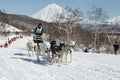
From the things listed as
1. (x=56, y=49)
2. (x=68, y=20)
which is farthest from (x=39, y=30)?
(x=68, y=20)

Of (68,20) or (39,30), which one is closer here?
(39,30)

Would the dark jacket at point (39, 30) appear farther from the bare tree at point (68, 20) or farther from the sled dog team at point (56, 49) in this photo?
the bare tree at point (68, 20)

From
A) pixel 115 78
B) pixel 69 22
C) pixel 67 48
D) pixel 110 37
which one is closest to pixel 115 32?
pixel 110 37

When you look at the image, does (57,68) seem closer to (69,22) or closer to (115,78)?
(115,78)

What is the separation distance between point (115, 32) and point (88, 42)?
36.7 ft

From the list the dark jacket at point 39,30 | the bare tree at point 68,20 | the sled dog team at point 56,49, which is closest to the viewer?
the sled dog team at point 56,49

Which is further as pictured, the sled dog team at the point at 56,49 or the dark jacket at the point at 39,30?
the dark jacket at the point at 39,30

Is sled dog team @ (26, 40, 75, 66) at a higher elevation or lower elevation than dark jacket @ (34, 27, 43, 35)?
lower

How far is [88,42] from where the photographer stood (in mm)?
72500

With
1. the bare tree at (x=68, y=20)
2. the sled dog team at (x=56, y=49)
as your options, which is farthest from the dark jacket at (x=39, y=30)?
the bare tree at (x=68, y=20)

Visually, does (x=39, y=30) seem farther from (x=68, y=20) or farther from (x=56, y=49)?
(x=68, y=20)

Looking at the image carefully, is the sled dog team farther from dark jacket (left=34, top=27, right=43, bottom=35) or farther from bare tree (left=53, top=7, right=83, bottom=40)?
bare tree (left=53, top=7, right=83, bottom=40)

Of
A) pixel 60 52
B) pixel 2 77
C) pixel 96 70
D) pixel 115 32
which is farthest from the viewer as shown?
pixel 115 32

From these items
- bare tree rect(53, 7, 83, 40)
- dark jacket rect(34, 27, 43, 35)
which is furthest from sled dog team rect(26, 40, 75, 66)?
bare tree rect(53, 7, 83, 40)
